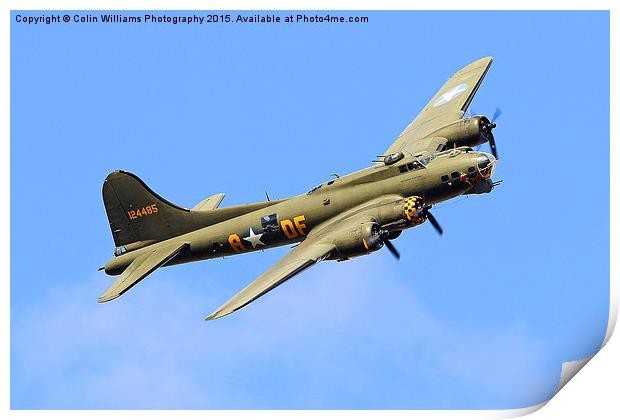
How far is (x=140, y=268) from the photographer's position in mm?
35875

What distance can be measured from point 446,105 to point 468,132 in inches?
95.7

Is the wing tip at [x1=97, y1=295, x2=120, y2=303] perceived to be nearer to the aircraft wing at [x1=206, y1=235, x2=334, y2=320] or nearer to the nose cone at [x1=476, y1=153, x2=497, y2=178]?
the aircraft wing at [x1=206, y1=235, x2=334, y2=320]

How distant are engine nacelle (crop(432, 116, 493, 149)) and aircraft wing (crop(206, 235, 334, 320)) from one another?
218 inches

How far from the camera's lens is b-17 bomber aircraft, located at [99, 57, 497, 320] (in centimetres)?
3419

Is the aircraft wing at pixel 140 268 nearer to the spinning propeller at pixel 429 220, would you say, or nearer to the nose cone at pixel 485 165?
the spinning propeller at pixel 429 220

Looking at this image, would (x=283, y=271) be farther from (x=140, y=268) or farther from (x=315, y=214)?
(x=140, y=268)

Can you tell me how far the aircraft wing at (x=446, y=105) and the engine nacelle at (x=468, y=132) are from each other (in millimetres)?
583

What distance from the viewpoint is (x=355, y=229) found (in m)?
33.8

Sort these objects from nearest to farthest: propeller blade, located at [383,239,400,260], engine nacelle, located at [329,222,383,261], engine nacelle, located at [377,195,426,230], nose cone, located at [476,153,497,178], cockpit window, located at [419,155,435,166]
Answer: engine nacelle, located at [329,222,383,261] < propeller blade, located at [383,239,400,260] < engine nacelle, located at [377,195,426,230] < nose cone, located at [476,153,497,178] < cockpit window, located at [419,155,435,166]

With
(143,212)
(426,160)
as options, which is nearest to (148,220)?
(143,212)

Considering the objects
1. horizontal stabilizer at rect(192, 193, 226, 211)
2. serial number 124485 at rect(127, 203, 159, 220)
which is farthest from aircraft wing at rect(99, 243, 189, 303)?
horizontal stabilizer at rect(192, 193, 226, 211)
